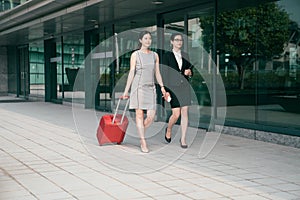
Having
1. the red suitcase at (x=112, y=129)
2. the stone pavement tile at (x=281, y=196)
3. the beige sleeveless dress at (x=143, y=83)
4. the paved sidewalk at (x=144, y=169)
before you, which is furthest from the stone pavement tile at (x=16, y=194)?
the red suitcase at (x=112, y=129)

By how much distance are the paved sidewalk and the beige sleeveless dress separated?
81 cm

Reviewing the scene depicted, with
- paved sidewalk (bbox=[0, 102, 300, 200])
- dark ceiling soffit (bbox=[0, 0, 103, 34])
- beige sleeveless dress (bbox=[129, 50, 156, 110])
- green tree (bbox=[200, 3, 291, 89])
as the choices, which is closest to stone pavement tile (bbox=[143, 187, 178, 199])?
paved sidewalk (bbox=[0, 102, 300, 200])

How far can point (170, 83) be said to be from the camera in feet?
26.1

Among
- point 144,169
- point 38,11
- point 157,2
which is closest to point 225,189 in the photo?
point 144,169

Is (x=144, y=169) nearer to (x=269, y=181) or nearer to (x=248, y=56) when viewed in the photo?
(x=269, y=181)

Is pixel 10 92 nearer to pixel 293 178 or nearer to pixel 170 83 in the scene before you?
pixel 170 83

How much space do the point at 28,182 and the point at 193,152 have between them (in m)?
2.93

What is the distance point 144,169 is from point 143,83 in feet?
5.42

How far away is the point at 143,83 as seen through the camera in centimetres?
723

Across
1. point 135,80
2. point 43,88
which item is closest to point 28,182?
point 135,80

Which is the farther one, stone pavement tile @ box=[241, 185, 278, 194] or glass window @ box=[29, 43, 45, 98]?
glass window @ box=[29, 43, 45, 98]

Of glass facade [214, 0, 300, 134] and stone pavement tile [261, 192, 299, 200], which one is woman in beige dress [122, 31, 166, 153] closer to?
glass facade [214, 0, 300, 134]

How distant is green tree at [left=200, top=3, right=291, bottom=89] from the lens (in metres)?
8.76

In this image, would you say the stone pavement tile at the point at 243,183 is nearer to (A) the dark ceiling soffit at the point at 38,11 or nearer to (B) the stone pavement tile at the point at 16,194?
(B) the stone pavement tile at the point at 16,194
